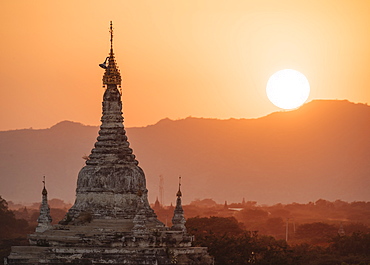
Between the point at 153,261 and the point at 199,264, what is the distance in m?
3.32

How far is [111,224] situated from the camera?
161ft

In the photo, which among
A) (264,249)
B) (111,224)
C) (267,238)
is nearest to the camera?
(111,224)

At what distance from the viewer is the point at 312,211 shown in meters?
171

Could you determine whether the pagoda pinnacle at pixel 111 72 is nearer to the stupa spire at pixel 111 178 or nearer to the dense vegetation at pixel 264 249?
the stupa spire at pixel 111 178

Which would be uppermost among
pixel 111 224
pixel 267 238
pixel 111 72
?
pixel 111 72

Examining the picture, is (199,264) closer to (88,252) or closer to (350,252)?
(88,252)

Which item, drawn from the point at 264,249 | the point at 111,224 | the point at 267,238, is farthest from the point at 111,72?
the point at 267,238

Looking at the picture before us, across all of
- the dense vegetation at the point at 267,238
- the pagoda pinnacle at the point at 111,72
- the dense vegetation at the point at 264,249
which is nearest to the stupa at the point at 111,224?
the pagoda pinnacle at the point at 111,72

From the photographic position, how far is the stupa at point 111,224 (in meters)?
47.6

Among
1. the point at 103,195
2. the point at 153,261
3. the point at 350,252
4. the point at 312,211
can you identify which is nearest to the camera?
the point at 153,261

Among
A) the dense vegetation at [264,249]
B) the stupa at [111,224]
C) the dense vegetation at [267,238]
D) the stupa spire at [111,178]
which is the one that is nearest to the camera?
the stupa at [111,224]

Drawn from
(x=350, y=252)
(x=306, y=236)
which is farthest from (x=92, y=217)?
(x=306, y=236)

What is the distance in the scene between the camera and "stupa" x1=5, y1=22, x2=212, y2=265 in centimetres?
4762

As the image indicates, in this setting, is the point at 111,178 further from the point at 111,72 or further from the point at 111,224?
the point at 111,72
